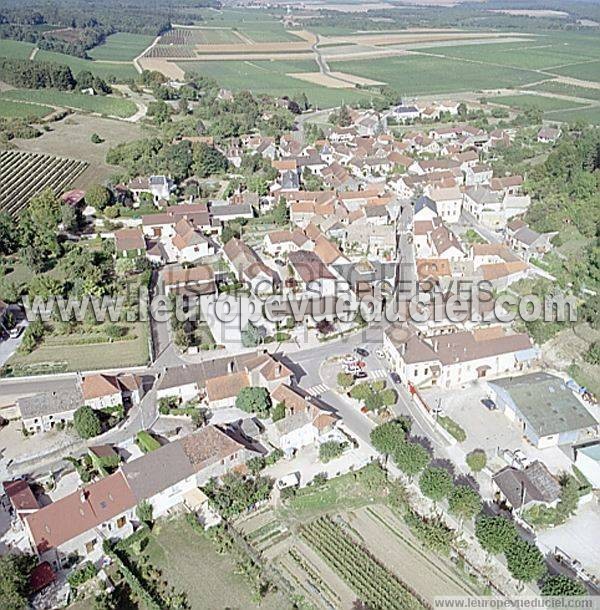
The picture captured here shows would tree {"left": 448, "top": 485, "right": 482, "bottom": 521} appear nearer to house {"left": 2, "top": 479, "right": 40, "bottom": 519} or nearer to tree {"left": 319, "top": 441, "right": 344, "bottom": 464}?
tree {"left": 319, "top": 441, "right": 344, "bottom": 464}

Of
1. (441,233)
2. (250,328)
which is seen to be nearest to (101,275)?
(250,328)

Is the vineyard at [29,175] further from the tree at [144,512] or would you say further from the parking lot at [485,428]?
the parking lot at [485,428]

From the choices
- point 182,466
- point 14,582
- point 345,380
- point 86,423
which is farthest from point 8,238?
point 14,582

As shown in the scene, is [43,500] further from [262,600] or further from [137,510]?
[262,600]

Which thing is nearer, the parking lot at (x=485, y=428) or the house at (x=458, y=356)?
the parking lot at (x=485, y=428)

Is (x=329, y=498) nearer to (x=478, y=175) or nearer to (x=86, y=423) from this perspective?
(x=86, y=423)

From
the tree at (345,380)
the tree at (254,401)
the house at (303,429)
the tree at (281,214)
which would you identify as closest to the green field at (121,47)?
the tree at (281,214)
